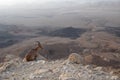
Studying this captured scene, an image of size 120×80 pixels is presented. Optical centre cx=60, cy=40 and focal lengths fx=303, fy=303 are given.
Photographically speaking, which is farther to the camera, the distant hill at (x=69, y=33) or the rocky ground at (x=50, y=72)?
the distant hill at (x=69, y=33)

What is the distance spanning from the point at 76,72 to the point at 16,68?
292 cm

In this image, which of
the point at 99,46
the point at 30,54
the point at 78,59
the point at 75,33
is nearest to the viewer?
the point at 78,59

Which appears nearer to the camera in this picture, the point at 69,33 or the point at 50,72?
the point at 50,72

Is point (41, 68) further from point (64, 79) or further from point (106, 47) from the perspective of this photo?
point (106, 47)

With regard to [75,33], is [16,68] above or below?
above

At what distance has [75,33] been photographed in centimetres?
16225

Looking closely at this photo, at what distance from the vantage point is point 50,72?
12.1 metres

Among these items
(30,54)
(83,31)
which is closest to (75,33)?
(83,31)

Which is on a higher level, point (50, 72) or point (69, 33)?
point (50, 72)

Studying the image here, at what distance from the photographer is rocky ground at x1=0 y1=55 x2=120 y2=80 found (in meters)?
11.4

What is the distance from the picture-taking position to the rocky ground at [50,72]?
11430 mm

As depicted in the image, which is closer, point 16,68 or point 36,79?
point 36,79

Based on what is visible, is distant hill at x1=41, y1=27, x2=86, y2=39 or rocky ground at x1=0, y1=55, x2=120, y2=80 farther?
distant hill at x1=41, y1=27, x2=86, y2=39

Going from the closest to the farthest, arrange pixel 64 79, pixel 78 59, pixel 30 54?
1. pixel 64 79
2. pixel 78 59
3. pixel 30 54
